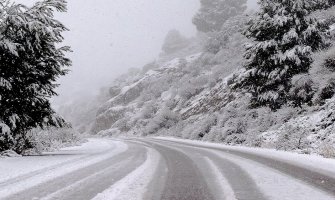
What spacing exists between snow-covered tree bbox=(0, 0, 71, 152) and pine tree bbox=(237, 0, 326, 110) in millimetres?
9002

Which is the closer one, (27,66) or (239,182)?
(239,182)

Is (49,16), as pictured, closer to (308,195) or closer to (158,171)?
(158,171)

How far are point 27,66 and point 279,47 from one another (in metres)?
11.2

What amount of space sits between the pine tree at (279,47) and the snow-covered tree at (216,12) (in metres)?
37.4

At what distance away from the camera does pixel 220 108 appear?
29391mm

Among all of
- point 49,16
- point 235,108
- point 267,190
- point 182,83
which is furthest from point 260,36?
point 182,83

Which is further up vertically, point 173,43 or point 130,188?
point 173,43

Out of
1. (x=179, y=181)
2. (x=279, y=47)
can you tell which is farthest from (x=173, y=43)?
(x=179, y=181)

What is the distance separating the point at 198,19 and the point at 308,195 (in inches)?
2085

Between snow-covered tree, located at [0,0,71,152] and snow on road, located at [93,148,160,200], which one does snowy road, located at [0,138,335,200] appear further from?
snow-covered tree, located at [0,0,71,152]

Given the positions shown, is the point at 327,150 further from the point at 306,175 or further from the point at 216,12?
the point at 216,12

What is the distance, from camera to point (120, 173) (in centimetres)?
975

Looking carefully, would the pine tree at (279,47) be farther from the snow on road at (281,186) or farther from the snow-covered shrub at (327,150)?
the snow on road at (281,186)

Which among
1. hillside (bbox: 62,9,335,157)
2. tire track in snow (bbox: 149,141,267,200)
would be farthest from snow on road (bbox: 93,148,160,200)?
hillside (bbox: 62,9,335,157)
